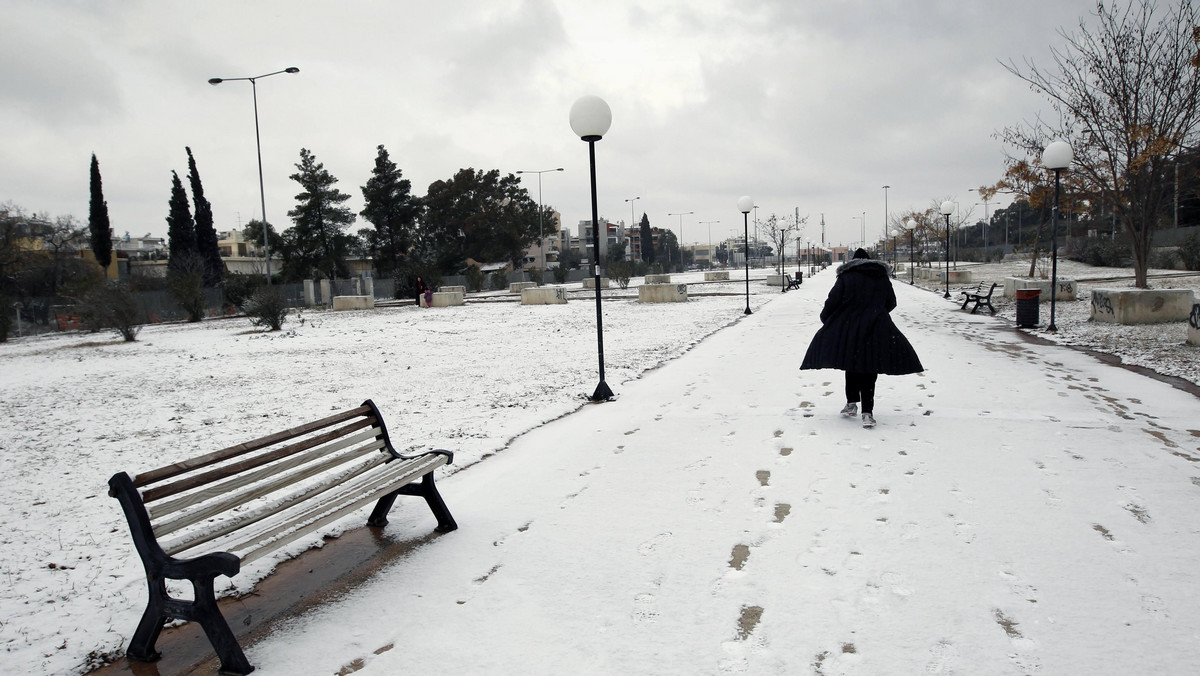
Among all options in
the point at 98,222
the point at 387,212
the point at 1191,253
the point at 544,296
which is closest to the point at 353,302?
the point at 544,296

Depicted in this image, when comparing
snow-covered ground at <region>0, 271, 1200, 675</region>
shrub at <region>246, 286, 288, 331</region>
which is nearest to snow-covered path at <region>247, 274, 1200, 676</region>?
snow-covered ground at <region>0, 271, 1200, 675</region>

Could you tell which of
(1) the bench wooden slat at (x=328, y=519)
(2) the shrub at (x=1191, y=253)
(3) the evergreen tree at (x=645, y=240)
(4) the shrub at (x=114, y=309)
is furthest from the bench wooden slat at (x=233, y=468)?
(3) the evergreen tree at (x=645, y=240)

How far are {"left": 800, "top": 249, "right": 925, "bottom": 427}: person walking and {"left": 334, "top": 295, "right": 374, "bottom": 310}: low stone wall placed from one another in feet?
93.5

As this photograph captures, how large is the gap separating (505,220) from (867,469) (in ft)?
179

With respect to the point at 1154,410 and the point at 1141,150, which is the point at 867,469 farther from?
the point at 1141,150

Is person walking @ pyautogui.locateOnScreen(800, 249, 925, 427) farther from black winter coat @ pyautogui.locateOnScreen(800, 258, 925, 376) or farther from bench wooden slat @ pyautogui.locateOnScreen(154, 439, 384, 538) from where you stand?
bench wooden slat @ pyautogui.locateOnScreen(154, 439, 384, 538)

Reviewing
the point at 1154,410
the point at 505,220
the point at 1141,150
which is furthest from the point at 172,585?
the point at 505,220

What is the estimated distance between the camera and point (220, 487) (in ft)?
10.0

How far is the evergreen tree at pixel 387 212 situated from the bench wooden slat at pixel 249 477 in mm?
48932

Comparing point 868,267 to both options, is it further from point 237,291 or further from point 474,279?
point 474,279

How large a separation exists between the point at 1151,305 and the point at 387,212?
47796 millimetres

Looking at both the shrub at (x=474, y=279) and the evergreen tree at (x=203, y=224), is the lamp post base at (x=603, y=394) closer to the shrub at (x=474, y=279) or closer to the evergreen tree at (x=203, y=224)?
the shrub at (x=474, y=279)

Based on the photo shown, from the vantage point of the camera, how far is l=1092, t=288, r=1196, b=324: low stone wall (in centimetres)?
1245

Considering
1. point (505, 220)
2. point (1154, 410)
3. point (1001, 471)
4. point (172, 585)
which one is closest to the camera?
point (172, 585)
